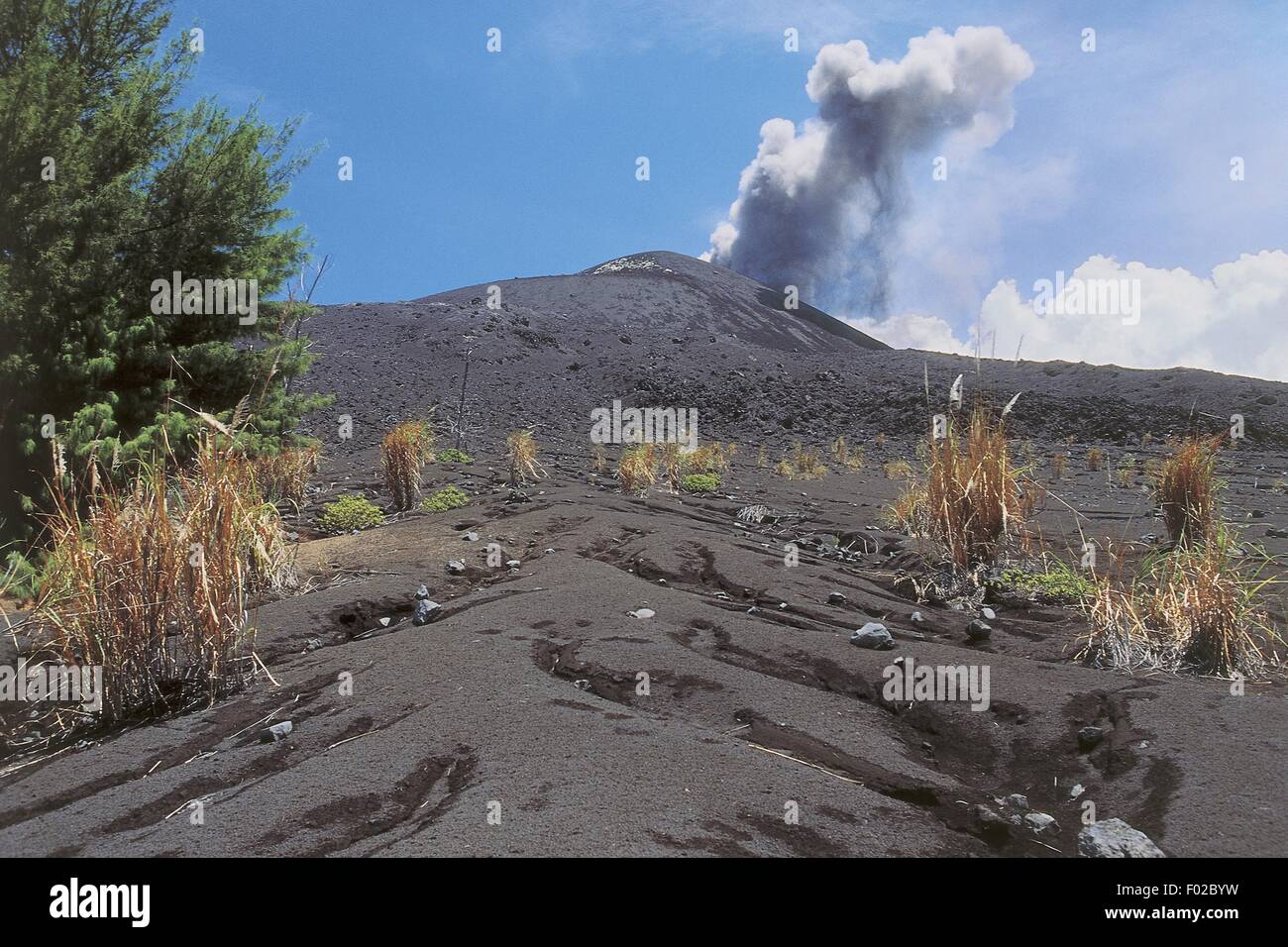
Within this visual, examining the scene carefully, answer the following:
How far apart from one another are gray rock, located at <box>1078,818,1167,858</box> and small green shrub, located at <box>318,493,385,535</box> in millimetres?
6956

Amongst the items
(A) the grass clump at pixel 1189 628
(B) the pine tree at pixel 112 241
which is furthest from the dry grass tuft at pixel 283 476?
(A) the grass clump at pixel 1189 628

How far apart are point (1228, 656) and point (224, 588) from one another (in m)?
4.54

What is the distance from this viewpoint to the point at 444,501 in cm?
862

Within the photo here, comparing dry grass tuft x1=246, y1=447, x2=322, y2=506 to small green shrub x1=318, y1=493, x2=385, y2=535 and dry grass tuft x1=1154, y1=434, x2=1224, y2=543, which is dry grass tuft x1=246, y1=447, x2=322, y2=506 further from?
dry grass tuft x1=1154, y1=434, x2=1224, y2=543

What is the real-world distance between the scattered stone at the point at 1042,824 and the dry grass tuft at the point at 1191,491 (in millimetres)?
4002

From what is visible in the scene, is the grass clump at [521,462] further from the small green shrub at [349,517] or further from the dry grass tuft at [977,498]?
the dry grass tuft at [977,498]

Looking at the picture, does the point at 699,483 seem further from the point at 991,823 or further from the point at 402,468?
the point at 991,823

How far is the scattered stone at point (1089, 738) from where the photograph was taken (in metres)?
3.07

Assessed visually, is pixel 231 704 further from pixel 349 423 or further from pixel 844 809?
pixel 349 423

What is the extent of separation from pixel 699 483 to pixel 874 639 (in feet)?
23.5

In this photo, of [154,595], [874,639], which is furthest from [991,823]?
[154,595]

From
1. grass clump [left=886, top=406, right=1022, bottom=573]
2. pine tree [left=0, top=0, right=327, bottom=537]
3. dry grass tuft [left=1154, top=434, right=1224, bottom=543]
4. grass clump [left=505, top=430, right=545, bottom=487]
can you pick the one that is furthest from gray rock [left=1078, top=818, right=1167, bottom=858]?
grass clump [left=505, top=430, right=545, bottom=487]

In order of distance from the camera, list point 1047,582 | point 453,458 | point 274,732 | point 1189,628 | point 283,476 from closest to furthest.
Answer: point 274,732, point 1189,628, point 1047,582, point 283,476, point 453,458

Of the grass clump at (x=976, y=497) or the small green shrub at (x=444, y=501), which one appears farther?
the small green shrub at (x=444, y=501)
